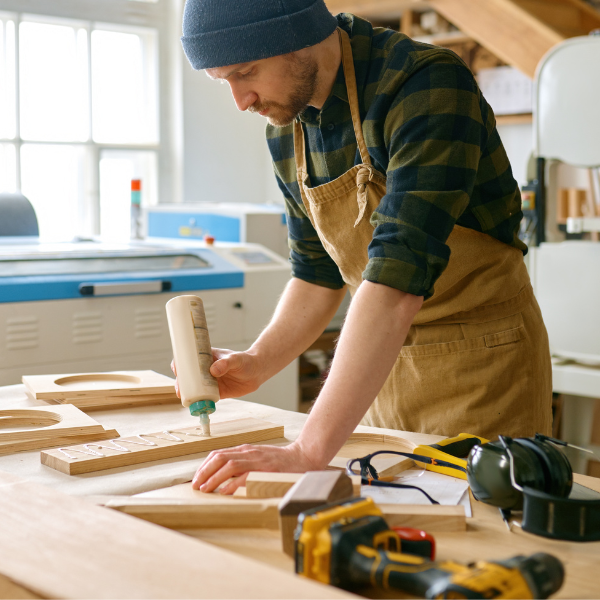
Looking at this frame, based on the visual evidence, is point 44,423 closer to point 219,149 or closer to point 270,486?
Answer: point 270,486

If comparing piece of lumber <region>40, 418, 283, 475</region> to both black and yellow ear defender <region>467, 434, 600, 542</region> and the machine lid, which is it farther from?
the machine lid

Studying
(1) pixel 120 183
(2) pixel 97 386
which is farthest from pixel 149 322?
(1) pixel 120 183

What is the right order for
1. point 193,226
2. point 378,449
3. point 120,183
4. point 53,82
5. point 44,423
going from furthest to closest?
1. point 120,183
2. point 53,82
3. point 193,226
4. point 44,423
5. point 378,449

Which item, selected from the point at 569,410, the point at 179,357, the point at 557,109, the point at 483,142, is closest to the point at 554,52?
the point at 557,109

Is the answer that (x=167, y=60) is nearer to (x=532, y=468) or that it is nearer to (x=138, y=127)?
(x=138, y=127)

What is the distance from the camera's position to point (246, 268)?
2939 mm

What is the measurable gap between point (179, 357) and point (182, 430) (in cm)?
14

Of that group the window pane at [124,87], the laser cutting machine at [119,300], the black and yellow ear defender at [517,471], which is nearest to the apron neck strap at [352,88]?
the black and yellow ear defender at [517,471]

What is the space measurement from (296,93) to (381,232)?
12.3 inches

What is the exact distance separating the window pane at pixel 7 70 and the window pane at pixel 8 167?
113 millimetres

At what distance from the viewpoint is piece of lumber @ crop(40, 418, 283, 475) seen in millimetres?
1073

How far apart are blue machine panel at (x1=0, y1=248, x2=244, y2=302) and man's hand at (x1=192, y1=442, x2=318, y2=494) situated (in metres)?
1.58

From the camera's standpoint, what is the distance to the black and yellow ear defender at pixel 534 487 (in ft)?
2.67

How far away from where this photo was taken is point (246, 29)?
114 centimetres
